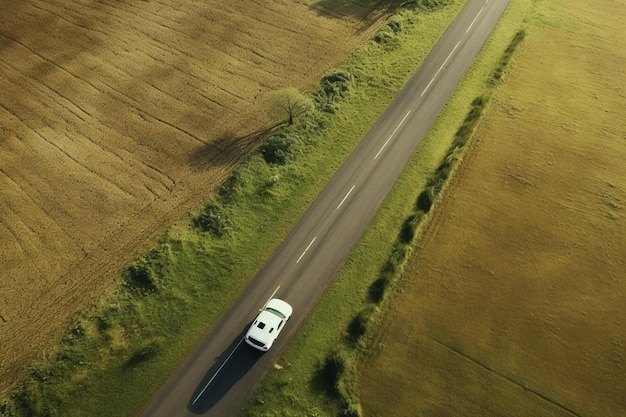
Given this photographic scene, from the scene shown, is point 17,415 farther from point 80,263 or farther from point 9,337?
point 80,263

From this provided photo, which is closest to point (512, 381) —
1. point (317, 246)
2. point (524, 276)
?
point (524, 276)

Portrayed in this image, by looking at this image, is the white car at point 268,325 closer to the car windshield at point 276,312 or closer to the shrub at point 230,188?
the car windshield at point 276,312

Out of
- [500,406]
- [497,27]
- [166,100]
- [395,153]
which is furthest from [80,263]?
[497,27]

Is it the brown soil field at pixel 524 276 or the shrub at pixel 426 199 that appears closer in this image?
the brown soil field at pixel 524 276

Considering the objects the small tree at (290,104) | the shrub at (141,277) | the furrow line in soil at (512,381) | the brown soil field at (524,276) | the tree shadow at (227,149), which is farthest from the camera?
the small tree at (290,104)

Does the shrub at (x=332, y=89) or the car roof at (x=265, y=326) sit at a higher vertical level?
the shrub at (x=332, y=89)

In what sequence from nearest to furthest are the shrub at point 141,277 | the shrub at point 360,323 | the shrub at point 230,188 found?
the shrub at point 360,323 < the shrub at point 141,277 < the shrub at point 230,188

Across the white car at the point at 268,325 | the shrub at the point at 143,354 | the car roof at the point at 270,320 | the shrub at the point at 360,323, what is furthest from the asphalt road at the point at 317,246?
the shrub at the point at 360,323

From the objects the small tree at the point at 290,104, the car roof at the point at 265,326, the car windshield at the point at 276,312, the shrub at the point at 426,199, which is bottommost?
the car roof at the point at 265,326
